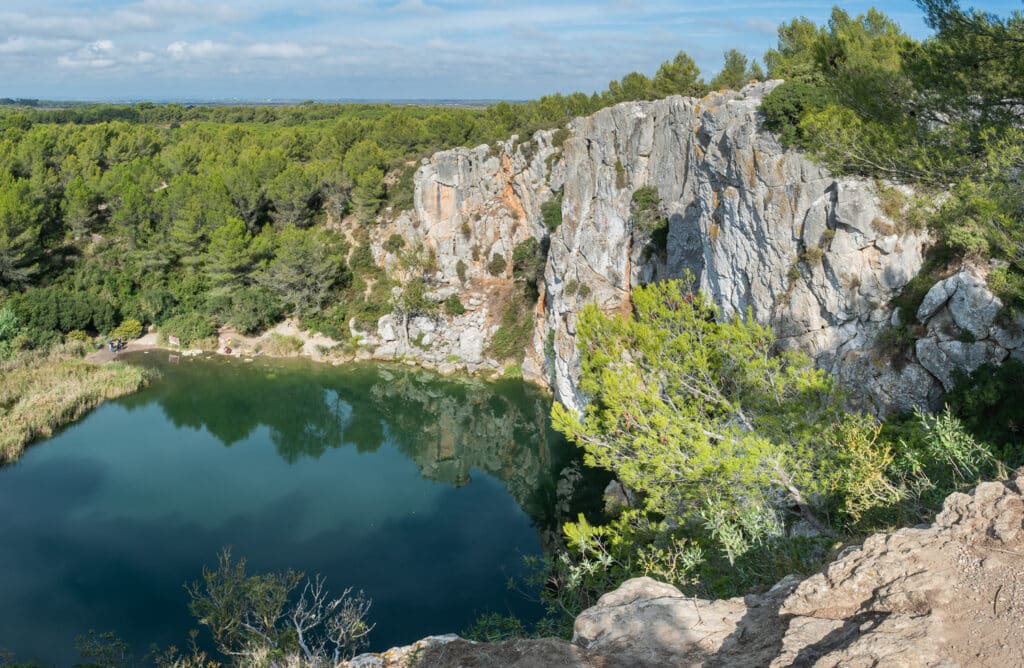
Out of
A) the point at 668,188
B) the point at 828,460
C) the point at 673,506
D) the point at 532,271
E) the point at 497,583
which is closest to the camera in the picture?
the point at 828,460

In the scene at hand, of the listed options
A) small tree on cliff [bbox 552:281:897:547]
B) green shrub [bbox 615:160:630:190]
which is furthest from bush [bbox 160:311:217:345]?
small tree on cliff [bbox 552:281:897:547]

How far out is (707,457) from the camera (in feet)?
33.2

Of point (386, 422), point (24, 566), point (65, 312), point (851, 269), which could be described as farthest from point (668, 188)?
point (65, 312)

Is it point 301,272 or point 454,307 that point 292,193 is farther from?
point 454,307

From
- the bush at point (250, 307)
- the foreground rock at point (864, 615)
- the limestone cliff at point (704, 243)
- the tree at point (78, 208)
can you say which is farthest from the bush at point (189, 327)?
the foreground rock at point (864, 615)

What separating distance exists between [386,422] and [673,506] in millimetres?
19136

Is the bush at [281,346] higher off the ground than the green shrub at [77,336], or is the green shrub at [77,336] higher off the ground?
the green shrub at [77,336]

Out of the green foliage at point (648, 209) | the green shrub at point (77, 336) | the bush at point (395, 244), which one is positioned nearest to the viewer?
the green foliage at point (648, 209)

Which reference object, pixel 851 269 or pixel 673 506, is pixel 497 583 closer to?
pixel 673 506

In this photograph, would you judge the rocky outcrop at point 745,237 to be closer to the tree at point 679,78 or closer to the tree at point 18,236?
the tree at point 679,78

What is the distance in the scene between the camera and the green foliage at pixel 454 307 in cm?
3425

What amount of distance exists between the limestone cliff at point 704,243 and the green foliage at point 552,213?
0.84 m

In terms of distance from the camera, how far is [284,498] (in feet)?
69.4

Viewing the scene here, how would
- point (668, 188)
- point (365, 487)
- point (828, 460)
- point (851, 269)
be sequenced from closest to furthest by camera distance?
1. point (828, 460)
2. point (851, 269)
3. point (365, 487)
4. point (668, 188)
